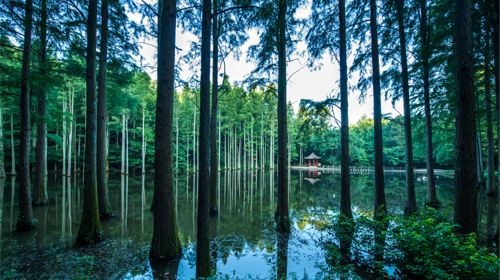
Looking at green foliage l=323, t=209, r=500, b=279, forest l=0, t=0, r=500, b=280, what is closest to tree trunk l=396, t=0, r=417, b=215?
forest l=0, t=0, r=500, b=280

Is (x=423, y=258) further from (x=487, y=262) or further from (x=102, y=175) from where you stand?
(x=102, y=175)

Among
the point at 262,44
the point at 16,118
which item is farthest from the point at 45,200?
the point at 16,118

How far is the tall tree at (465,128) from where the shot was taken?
151 inches

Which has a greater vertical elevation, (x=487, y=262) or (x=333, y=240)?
(x=487, y=262)

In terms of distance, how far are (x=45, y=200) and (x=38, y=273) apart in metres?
7.74

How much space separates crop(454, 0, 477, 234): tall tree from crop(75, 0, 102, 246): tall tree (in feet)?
25.7

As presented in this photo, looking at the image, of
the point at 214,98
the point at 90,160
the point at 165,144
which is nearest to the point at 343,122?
the point at 214,98

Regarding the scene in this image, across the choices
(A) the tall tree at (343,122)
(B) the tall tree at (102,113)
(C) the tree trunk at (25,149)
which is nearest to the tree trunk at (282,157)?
(A) the tall tree at (343,122)

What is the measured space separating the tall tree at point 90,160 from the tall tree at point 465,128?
308 inches

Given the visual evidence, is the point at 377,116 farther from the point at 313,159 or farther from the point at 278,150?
the point at 313,159

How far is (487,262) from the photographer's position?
2746mm

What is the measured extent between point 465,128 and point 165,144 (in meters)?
5.49

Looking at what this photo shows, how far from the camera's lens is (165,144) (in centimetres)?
469

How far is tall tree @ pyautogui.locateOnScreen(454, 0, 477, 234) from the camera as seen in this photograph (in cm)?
383
